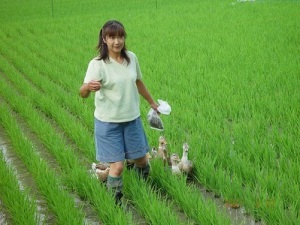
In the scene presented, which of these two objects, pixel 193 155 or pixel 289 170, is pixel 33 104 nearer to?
pixel 193 155

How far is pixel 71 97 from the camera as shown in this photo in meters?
4.76

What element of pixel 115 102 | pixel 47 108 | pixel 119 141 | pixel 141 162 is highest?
pixel 115 102

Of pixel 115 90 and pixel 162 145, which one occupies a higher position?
pixel 115 90

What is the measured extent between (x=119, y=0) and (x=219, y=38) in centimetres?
992

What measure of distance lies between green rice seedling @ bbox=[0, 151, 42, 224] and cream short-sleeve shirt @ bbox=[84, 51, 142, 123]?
66 centimetres

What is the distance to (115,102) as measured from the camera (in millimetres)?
2432

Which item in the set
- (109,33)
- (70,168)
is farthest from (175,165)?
(109,33)

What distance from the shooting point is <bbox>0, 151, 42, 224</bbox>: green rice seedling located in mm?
2361

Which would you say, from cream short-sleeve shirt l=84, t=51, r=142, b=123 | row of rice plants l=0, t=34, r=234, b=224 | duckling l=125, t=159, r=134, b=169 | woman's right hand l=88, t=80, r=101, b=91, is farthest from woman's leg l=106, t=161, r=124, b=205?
row of rice plants l=0, t=34, r=234, b=224

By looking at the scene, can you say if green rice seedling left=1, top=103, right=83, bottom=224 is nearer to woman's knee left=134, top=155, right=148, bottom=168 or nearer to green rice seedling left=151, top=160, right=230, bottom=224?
woman's knee left=134, top=155, right=148, bottom=168

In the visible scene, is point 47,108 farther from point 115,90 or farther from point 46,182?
point 115,90

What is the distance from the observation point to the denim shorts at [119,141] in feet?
8.13

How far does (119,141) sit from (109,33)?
2.09 ft

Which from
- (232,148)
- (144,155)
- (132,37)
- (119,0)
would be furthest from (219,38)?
(119,0)
